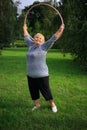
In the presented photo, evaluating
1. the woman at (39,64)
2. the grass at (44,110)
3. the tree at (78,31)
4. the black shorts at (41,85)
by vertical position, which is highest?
the tree at (78,31)

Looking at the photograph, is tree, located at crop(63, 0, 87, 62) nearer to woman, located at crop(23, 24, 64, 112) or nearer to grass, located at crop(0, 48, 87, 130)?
grass, located at crop(0, 48, 87, 130)

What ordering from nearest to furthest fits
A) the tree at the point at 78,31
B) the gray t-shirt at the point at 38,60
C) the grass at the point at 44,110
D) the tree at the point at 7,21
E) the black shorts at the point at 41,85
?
the tree at the point at 78,31, the grass at the point at 44,110, the gray t-shirt at the point at 38,60, the black shorts at the point at 41,85, the tree at the point at 7,21

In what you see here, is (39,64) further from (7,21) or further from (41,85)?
(7,21)

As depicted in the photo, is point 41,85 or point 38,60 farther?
point 41,85

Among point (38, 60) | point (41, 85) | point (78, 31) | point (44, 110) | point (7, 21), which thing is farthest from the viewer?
point (7, 21)

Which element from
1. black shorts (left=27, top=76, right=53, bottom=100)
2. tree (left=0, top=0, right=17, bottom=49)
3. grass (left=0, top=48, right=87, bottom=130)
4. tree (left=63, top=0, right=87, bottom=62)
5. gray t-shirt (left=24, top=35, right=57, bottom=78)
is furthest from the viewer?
tree (left=0, top=0, right=17, bottom=49)

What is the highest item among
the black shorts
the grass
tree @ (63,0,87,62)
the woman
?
tree @ (63,0,87,62)

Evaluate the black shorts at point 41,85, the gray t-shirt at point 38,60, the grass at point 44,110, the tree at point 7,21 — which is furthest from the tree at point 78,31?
the tree at point 7,21

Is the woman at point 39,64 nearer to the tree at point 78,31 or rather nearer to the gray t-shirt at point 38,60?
the gray t-shirt at point 38,60

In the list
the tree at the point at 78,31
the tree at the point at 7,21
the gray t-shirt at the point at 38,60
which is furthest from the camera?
the tree at the point at 7,21

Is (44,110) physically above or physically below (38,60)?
below

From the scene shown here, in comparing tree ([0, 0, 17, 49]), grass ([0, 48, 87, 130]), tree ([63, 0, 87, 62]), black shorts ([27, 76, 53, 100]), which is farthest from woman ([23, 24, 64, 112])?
tree ([0, 0, 17, 49])

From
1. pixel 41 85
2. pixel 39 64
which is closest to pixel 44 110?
pixel 41 85

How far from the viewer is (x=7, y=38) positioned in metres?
47.7
